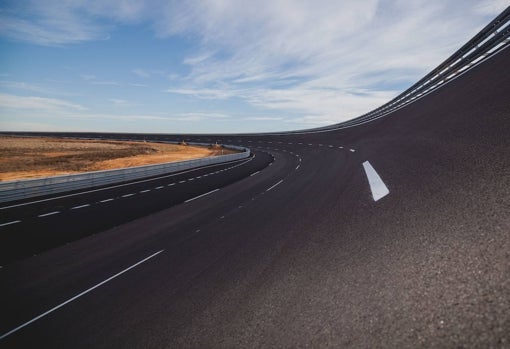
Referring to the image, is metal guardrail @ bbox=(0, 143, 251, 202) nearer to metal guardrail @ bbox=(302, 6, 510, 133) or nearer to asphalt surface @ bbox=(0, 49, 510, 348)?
asphalt surface @ bbox=(0, 49, 510, 348)

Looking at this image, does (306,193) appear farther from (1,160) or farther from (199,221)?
(1,160)

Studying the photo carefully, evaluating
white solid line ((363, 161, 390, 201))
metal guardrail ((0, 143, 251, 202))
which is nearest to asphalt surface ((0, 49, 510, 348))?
white solid line ((363, 161, 390, 201))

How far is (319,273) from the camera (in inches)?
190

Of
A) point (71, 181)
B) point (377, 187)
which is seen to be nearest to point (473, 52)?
point (377, 187)

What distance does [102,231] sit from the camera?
1080 centimetres

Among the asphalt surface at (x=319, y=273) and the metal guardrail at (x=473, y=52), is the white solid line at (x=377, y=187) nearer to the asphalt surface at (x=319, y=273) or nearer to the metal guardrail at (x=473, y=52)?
the asphalt surface at (x=319, y=273)

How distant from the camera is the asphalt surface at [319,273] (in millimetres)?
3205

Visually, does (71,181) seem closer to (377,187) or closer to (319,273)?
(377,187)

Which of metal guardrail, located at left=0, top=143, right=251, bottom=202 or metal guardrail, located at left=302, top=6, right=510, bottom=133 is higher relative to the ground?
metal guardrail, located at left=302, top=6, right=510, bottom=133

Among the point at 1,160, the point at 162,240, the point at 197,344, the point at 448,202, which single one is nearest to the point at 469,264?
the point at 448,202

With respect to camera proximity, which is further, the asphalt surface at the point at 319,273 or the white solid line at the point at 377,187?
the white solid line at the point at 377,187

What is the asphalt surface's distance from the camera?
3.21 metres

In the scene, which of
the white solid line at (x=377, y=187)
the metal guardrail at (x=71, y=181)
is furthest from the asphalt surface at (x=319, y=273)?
the metal guardrail at (x=71, y=181)

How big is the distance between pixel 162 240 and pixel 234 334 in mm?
5713
